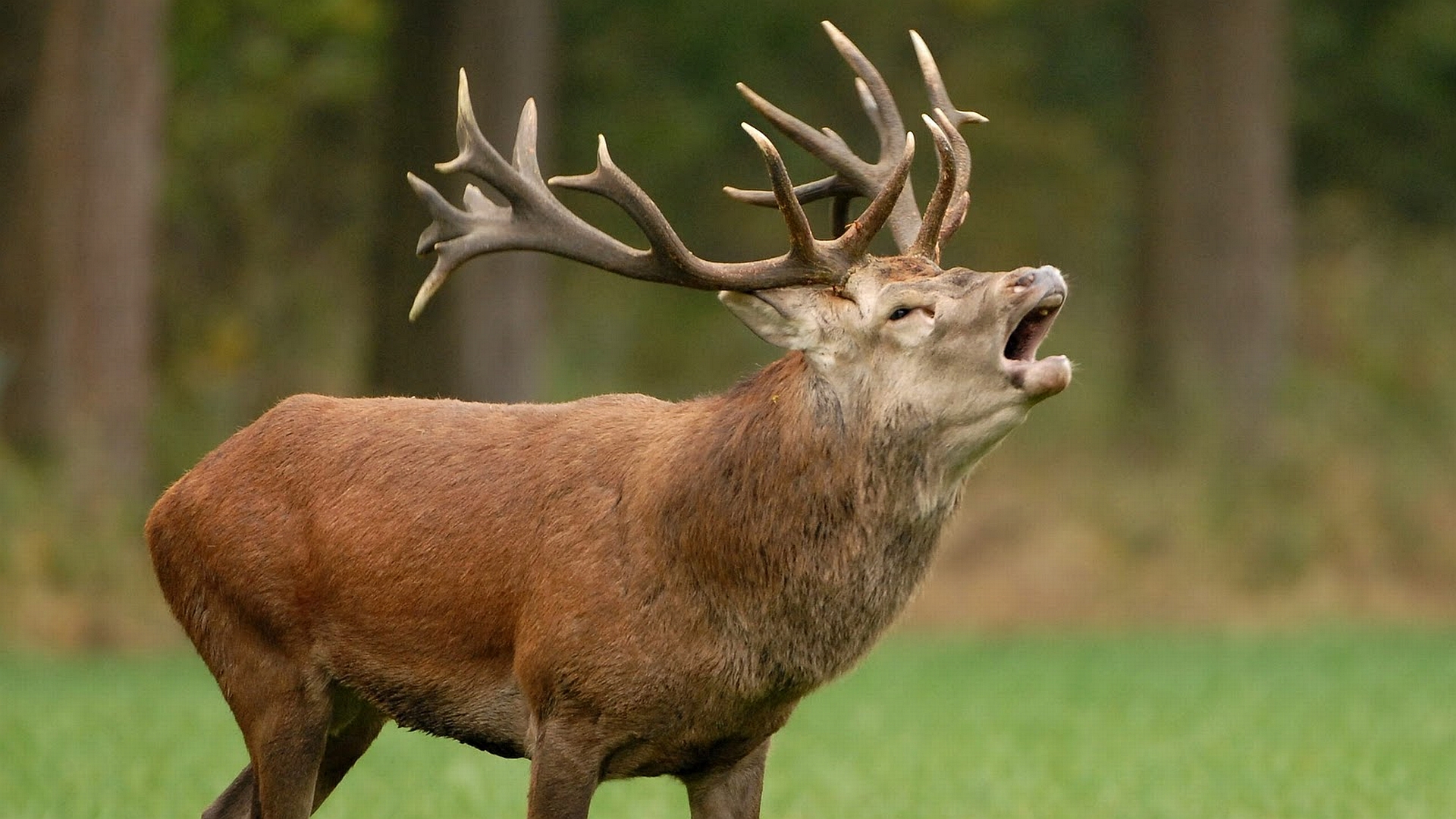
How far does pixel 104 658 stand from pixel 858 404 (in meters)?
10.6

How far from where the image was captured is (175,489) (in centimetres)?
695

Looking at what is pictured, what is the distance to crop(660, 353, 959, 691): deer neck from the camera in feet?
19.6

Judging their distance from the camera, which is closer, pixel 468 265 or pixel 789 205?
pixel 789 205

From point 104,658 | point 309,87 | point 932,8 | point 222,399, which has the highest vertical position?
point 932,8

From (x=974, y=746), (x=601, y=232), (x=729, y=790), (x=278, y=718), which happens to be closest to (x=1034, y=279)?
(x=601, y=232)

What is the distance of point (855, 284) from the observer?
6230 millimetres

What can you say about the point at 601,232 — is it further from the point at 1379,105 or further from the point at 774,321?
the point at 1379,105

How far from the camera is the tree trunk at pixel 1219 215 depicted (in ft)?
66.5

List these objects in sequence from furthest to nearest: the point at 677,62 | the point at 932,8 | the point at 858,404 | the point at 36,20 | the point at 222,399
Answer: the point at 932,8 → the point at 677,62 → the point at 222,399 → the point at 36,20 → the point at 858,404

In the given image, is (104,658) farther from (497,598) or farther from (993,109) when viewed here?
(993,109)

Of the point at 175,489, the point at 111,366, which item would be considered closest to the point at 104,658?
the point at 111,366

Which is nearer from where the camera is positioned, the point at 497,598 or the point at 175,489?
the point at 497,598

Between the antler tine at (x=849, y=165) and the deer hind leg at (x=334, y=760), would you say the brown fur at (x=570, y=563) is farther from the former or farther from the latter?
the antler tine at (x=849, y=165)

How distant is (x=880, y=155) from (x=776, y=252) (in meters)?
18.2
